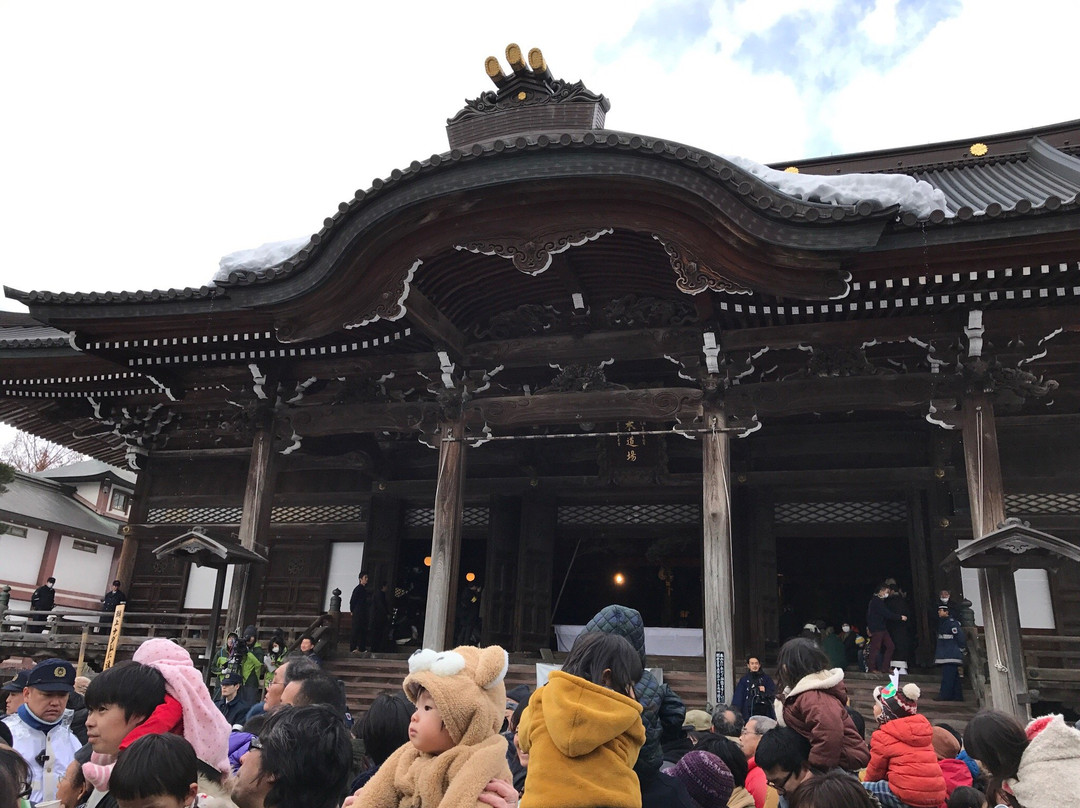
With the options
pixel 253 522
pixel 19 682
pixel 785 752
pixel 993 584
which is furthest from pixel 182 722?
pixel 253 522

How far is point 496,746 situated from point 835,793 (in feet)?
3.53

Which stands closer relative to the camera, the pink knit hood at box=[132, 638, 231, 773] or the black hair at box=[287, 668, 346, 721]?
the pink knit hood at box=[132, 638, 231, 773]

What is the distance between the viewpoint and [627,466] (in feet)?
42.5

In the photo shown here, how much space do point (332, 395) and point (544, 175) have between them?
487 centimetres

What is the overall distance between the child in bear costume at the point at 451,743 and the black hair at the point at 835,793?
3.18 feet

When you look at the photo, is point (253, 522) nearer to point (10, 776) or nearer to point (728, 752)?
point (728, 752)

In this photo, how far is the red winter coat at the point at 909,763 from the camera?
3615 millimetres

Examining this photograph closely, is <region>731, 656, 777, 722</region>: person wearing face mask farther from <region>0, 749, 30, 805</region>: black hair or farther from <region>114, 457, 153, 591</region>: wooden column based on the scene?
<region>114, 457, 153, 591</region>: wooden column

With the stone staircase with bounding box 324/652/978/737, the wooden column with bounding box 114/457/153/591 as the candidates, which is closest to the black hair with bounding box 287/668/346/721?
the stone staircase with bounding box 324/652/978/737

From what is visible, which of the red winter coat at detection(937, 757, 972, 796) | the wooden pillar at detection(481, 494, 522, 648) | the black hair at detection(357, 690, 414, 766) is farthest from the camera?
the wooden pillar at detection(481, 494, 522, 648)

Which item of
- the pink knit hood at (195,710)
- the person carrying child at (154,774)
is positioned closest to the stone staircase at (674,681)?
the pink knit hood at (195,710)

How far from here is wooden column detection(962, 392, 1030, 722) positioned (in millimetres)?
7641

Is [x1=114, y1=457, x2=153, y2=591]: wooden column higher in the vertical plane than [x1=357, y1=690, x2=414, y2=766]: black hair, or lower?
higher

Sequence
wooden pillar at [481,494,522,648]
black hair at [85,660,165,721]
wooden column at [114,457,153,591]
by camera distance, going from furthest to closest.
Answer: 1. wooden column at [114,457,153,591]
2. wooden pillar at [481,494,522,648]
3. black hair at [85,660,165,721]
